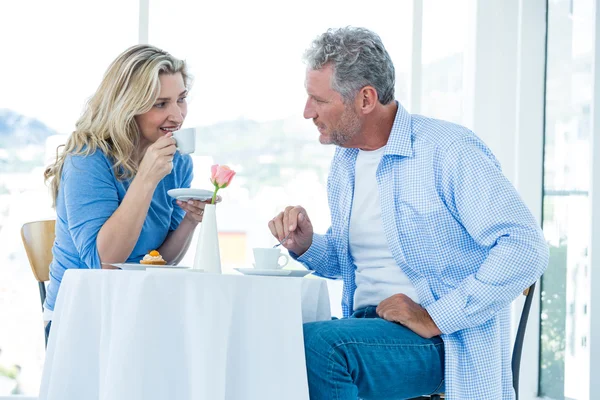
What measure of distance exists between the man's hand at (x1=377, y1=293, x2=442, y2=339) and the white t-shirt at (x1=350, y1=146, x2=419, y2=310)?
0.10m

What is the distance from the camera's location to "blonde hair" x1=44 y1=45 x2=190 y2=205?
2.20 metres

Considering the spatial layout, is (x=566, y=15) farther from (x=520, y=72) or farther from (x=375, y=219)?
(x=375, y=219)

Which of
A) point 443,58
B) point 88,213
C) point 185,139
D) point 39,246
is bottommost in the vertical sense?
point 39,246

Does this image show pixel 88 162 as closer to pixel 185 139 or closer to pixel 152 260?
pixel 185 139

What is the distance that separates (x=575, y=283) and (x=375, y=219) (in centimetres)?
166

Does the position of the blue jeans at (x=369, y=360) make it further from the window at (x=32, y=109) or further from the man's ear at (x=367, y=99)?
the window at (x=32, y=109)

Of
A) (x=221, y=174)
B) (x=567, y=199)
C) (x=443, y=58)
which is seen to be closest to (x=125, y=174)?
(x=221, y=174)

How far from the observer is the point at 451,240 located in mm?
1769

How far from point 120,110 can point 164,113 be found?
5.8 inches

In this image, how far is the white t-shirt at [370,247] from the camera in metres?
1.88

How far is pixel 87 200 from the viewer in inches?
81.0

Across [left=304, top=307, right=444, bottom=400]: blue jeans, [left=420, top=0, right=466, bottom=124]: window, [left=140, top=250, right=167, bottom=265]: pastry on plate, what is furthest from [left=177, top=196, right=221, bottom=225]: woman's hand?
[left=420, top=0, right=466, bottom=124]: window

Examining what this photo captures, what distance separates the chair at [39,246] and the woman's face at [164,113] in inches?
19.2

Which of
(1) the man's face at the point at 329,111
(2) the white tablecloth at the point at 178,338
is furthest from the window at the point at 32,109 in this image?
(2) the white tablecloth at the point at 178,338
